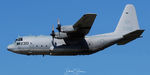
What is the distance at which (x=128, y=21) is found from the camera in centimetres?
4034

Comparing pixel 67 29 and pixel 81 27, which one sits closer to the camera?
pixel 67 29

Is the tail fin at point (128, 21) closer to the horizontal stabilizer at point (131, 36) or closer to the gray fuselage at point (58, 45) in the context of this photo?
the horizontal stabilizer at point (131, 36)

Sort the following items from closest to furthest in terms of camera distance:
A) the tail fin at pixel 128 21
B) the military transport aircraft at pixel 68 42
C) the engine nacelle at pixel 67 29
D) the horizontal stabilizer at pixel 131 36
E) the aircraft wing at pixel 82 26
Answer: the aircraft wing at pixel 82 26, the engine nacelle at pixel 67 29, the horizontal stabilizer at pixel 131 36, the military transport aircraft at pixel 68 42, the tail fin at pixel 128 21

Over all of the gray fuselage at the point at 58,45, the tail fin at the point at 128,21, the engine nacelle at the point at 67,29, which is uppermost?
the tail fin at the point at 128,21

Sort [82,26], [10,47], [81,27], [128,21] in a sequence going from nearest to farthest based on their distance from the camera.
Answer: [82,26]
[81,27]
[10,47]
[128,21]

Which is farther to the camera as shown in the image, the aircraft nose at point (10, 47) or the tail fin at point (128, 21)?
the tail fin at point (128, 21)

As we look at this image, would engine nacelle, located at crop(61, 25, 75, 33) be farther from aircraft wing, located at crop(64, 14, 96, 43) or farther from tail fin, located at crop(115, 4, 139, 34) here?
tail fin, located at crop(115, 4, 139, 34)

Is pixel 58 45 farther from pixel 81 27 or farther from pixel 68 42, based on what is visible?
pixel 81 27

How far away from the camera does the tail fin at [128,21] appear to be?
40.0 meters

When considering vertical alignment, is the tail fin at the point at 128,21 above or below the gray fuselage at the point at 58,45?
above

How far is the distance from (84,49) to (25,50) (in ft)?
21.1

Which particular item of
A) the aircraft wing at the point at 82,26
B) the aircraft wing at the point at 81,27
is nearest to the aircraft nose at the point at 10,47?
the aircraft wing at the point at 81,27

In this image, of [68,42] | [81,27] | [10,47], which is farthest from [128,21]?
[10,47]

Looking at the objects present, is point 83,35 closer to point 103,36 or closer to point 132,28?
point 103,36
